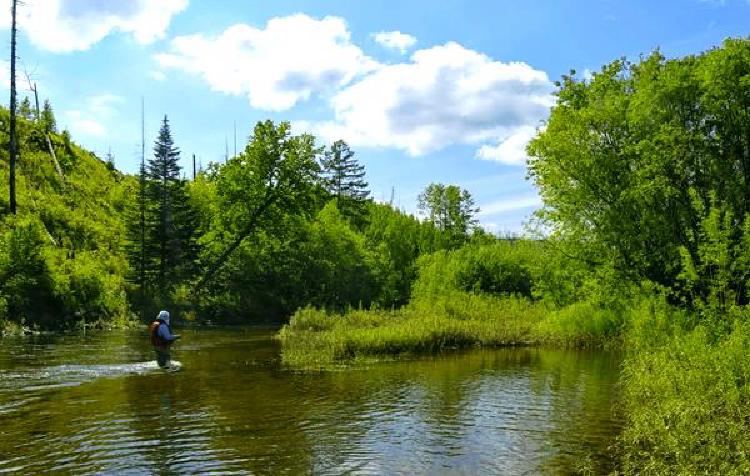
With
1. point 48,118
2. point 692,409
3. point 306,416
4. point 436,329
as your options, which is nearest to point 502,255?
point 436,329

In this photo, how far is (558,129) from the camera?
33.9 m

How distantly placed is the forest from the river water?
1.71m

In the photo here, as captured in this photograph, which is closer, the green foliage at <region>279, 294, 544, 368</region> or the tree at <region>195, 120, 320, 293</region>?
the green foliage at <region>279, 294, 544, 368</region>

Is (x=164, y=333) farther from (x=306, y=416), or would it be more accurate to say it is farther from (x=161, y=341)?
(x=306, y=416)

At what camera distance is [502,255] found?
56.4m

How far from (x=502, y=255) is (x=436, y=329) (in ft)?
87.3

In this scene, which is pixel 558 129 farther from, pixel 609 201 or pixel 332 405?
pixel 332 405

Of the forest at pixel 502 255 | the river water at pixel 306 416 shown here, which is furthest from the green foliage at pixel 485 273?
the river water at pixel 306 416

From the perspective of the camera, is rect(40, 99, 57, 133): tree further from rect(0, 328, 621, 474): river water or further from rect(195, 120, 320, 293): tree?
rect(0, 328, 621, 474): river water

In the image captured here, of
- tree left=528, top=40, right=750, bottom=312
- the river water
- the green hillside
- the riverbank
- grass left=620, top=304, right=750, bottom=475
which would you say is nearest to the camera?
grass left=620, top=304, right=750, bottom=475

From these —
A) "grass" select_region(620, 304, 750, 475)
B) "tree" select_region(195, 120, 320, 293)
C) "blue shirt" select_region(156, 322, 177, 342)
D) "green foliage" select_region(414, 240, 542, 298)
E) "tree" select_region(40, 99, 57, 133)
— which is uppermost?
"tree" select_region(40, 99, 57, 133)

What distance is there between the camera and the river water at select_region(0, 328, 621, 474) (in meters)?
12.5

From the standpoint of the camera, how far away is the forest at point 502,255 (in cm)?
1706

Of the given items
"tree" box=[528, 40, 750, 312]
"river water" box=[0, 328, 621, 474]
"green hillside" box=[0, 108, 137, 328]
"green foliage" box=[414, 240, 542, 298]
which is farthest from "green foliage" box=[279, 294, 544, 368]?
"green hillside" box=[0, 108, 137, 328]
